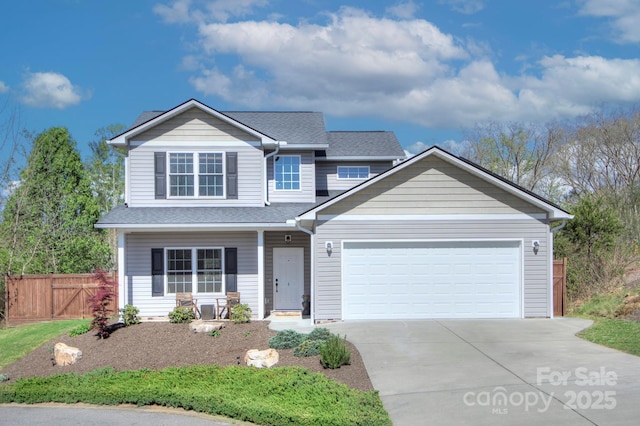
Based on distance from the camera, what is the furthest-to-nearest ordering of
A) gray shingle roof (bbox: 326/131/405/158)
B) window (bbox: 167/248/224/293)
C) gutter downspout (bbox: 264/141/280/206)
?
1. gray shingle roof (bbox: 326/131/405/158)
2. gutter downspout (bbox: 264/141/280/206)
3. window (bbox: 167/248/224/293)

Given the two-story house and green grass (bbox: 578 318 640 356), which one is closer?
green grass (bbox: 578 318 640 356)

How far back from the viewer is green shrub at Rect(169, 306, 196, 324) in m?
16.2

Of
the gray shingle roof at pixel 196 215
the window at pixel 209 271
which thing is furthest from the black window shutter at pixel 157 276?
the gray shingle roof at pixel 196 215

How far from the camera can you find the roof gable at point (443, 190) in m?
15.3

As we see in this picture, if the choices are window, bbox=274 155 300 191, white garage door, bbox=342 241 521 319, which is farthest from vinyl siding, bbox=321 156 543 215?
window, bbox=274 155 300 191

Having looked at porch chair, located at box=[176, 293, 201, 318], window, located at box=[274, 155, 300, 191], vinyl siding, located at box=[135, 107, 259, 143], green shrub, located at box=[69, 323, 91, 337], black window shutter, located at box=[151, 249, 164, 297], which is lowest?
green shrub, located at box=[69, 323, 91, 337]

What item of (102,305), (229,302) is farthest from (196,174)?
(102,305)

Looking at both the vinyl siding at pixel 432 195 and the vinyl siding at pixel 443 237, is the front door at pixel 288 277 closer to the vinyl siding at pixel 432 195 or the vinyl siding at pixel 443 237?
the vinyl siding at pixel 443 237

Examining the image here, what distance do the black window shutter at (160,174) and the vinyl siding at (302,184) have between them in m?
3.41

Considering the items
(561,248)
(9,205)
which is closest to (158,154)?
(9,205)

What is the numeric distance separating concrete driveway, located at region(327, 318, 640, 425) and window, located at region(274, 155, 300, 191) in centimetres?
607

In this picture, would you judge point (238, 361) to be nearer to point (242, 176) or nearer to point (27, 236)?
point (242, 176)

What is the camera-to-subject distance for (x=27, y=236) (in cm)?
2253

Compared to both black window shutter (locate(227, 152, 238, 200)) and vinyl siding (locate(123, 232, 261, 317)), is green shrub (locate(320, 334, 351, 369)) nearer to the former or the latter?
vinyl siding (locate(123, 232, 261, 317))
